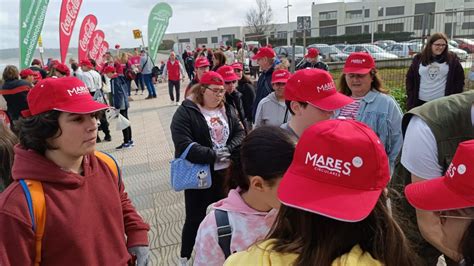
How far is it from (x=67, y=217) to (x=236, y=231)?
2.58 ft

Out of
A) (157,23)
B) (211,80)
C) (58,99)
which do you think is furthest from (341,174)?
(157,23)

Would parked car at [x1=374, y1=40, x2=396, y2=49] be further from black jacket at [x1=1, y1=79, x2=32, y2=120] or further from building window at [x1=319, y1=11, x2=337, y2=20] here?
building window at [x1=319, y1=11, x2=337, y2=20]

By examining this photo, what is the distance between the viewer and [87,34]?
16.8m

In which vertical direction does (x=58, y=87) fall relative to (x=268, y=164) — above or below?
above

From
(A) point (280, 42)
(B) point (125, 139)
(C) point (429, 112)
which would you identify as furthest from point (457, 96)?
(A) point (280, 42)

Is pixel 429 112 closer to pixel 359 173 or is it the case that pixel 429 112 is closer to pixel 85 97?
pixel 359 173

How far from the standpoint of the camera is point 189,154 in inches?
121

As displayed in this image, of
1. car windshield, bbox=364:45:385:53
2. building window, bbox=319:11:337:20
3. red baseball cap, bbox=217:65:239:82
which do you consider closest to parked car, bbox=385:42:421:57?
car windshield, bbox=364:45:385:53

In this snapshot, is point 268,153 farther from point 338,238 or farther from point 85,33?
point 85,33

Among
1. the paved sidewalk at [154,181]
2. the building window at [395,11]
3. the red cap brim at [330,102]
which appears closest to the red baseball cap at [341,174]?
the red cap brim at [330,102]

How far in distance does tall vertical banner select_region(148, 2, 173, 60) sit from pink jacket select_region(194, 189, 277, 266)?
16421 mm

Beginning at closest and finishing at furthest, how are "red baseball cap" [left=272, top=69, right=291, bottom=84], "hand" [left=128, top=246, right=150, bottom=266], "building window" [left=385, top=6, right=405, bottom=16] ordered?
"hand" [left=128, top=246, right=150, bottom=266]
"red baseball cap" [left=272, top=69, right=291, bottom=84]
"building window" [left=385, top=6, right=405, bottom=16]

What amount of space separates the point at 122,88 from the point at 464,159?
804 centimetres

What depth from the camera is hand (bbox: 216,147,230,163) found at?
3119 millimetres
